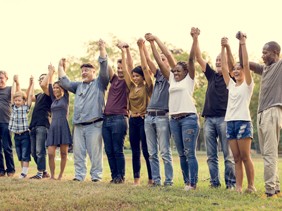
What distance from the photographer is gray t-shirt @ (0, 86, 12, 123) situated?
A: 13.3 meters

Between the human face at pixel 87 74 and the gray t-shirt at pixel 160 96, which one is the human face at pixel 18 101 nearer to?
the human face at pixel 87 74

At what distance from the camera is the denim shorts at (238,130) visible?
8.98 metres

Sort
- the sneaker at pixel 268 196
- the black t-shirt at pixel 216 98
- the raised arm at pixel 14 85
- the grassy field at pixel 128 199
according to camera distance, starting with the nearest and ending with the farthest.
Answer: the grassy field at pixel 128 199, the sneaker at pixel 268 196, the black t-shirt at pixel 216 98, the raised arm at pixel 14 85

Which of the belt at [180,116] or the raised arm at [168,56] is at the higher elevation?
the raised arm at [168,56]

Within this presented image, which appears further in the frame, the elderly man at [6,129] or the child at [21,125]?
the elderly man at [6,129]

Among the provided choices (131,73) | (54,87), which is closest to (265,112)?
(131,73)

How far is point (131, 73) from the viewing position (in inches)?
428

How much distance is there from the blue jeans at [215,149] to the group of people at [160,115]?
0.02m

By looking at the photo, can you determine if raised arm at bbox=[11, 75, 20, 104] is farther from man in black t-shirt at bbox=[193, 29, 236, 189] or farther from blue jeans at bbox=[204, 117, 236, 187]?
blue jeans at bbox=[204, 117, 236, 187]

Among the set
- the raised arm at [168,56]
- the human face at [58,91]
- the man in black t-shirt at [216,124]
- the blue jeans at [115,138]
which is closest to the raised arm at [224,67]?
the man in black t-shirt at [216,124]

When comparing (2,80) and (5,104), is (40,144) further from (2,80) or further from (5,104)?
(2,80)

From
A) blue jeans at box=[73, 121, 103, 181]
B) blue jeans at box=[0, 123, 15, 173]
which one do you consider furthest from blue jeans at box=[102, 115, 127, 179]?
blue jeans at box=[0, 123, 15, 173]

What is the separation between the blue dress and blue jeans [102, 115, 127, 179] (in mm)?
1247

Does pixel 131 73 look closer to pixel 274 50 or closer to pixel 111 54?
pixel 274 50
